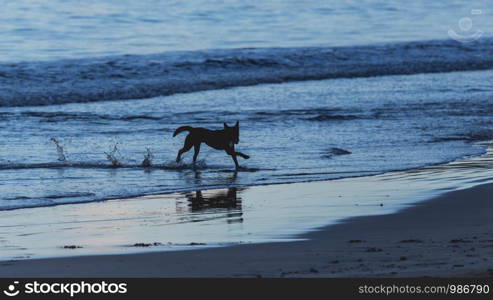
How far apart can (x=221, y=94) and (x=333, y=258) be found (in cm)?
1638

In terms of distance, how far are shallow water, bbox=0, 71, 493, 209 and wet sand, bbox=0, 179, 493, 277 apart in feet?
10.6

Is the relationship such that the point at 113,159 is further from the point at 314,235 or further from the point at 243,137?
the point at 314,235

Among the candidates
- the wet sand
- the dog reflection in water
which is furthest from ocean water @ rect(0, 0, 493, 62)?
the wet sand

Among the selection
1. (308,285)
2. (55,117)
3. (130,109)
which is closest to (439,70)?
(130,109)

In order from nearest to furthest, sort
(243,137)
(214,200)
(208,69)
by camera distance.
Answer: (214,200), (243,137), (208,69)

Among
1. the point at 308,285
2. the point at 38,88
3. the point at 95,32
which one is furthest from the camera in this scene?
the point at 95,32

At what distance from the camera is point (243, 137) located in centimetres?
1634

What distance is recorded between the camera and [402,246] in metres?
8.02

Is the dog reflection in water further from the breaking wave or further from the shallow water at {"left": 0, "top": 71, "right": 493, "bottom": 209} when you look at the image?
the breaking wave

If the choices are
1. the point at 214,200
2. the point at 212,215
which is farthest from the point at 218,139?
the point at 212,215

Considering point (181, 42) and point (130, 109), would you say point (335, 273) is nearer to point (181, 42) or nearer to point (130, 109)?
point (130, 109)

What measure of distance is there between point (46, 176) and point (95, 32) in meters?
28.1

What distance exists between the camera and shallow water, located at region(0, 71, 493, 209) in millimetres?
12492

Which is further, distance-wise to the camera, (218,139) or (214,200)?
(218,139)
